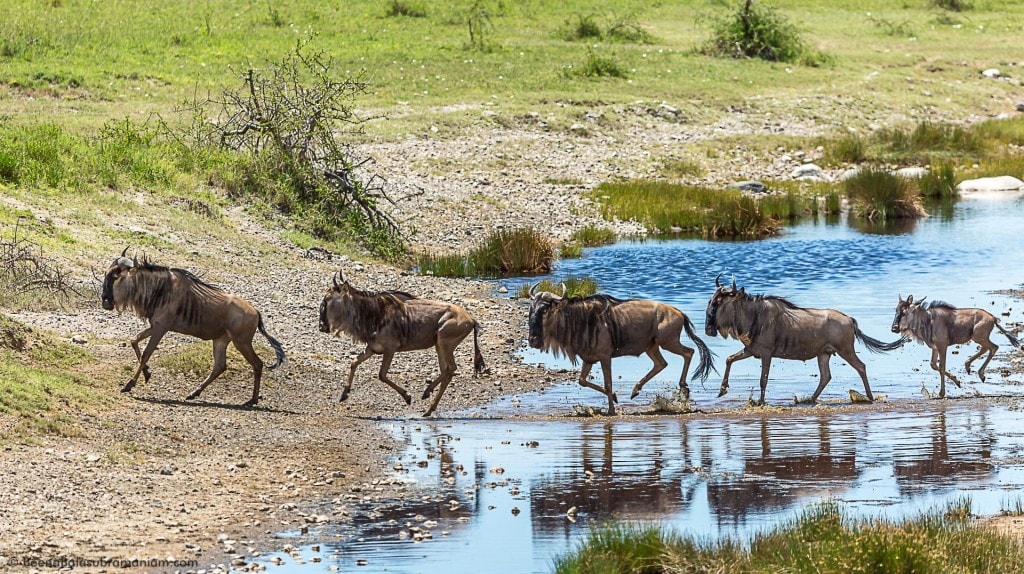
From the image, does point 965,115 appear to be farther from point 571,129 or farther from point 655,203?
point 655,203

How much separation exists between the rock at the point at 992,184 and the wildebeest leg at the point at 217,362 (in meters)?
21.8

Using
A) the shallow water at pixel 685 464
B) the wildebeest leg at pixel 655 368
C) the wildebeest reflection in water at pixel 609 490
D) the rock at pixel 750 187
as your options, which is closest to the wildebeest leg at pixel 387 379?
the shallow water at pixel 685 464

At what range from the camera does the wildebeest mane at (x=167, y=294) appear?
40.4 ft

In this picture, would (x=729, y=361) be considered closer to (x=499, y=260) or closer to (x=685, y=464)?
(x=685, y=464)

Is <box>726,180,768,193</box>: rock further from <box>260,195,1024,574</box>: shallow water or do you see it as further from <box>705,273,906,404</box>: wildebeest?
<box>705,273,906,404</box>: wildebeest

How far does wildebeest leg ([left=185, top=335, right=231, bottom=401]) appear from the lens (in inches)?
485

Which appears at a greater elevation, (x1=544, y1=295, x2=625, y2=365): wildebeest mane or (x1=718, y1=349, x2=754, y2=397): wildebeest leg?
(x1=544, y1=295, x2=625, y2=365): wildebeest mane

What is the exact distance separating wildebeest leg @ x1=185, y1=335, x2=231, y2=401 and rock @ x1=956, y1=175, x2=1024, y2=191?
21.8 m

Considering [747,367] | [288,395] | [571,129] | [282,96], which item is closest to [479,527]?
[288,395]

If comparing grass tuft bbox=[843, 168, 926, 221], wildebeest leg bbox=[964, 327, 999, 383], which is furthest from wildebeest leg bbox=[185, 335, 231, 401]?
grass tuft bbox=[843, 168, 926, 221]

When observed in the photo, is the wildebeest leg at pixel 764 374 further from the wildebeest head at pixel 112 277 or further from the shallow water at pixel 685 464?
the wildebeest head at pixel 112 277

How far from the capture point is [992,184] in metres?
30.8

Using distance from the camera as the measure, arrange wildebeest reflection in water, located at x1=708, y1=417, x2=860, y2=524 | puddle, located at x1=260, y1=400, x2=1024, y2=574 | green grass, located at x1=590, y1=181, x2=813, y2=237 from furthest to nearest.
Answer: green grass, located at x1=590, y1=181, x2=813, y2=237 → wildebeest reflection in water, located at x1=708, y1=417, x2=860, y2=524 → puddle, located at x1=260, y1=400, x2=1024, y2=574

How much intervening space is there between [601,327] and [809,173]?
757 inches
